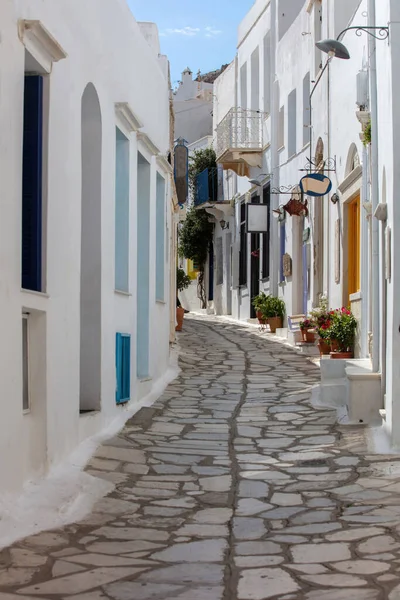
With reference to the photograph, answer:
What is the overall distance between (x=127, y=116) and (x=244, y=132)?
14777 millimetres

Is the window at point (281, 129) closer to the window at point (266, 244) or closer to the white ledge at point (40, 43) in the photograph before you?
the window at point (266, 244)

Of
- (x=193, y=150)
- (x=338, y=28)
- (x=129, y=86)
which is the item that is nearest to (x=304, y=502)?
(x=129, y=86)

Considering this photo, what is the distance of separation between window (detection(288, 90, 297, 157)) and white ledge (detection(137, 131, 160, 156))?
8.75 m

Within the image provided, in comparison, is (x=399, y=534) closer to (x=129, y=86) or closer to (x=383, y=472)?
(x=383, y=472)

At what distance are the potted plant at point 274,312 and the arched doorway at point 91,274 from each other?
12414mm

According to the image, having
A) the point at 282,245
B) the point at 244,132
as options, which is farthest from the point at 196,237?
the point at 282,245

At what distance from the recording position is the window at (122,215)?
11148 millimetres

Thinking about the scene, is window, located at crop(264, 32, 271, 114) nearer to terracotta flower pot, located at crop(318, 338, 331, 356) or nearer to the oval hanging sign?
the oval hanging sign

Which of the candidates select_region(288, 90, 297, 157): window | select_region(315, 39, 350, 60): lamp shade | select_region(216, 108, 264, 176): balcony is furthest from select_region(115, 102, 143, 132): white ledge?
select_region(216, 108, 264, 176): balcony

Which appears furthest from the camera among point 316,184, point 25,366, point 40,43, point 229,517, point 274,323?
point 274,323

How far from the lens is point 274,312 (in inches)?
858

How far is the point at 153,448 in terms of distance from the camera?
9461 mm

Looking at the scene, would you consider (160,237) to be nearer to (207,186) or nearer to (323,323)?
(323,323)

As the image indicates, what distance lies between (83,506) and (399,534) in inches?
92.7
